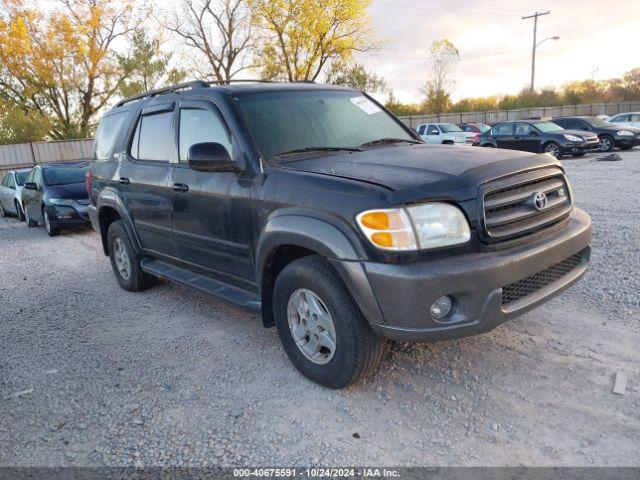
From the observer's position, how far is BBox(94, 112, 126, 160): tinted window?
5.44 meters

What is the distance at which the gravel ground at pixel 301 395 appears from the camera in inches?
103

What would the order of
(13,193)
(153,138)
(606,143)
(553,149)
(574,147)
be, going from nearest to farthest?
(153,138) < (13,193) < (574,147) < (553,149) < (606,143)

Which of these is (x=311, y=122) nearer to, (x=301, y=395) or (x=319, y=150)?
(x=319, y=150)

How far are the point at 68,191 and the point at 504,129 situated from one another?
15503 millimetres

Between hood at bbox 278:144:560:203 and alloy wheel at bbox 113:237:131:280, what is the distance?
2.90 meters

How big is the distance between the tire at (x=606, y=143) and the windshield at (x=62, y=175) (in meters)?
18.8

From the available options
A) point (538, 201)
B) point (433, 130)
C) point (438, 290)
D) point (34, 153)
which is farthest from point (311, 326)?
point (34, 153)

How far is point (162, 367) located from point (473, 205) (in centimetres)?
245

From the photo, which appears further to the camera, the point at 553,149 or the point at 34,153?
the point at 34,153

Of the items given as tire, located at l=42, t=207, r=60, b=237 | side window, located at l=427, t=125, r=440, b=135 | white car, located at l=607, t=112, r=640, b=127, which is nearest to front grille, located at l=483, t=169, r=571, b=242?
tire, located at l=42, t=207, r=60, b=237

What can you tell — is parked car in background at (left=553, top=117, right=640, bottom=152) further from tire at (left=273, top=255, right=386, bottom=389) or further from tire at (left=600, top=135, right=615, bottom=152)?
tire at (left=273, top=255, right=386, bottom=389)

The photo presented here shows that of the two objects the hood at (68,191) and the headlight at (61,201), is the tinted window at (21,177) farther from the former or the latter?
the headlight at (61,201)

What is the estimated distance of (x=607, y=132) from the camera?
1980cm

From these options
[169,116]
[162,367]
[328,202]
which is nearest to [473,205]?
[328,202]
